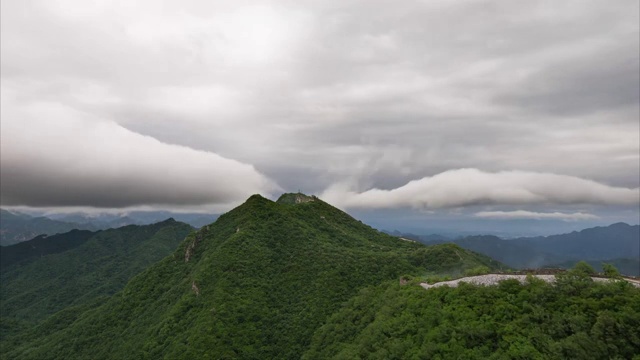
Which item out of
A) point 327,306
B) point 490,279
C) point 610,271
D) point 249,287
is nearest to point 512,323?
point 490,279

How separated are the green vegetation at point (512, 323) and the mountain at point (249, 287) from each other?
24.4 meters

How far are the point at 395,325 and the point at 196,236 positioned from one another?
12877cm

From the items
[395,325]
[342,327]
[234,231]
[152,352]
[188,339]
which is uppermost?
[234,231]

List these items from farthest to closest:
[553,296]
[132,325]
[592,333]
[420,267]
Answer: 1. [132,325]
2. [420,267]
3. [553,296]
4. [592,333]

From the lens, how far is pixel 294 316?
4205 inches

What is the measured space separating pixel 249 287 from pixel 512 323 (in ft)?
300

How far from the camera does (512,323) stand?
47.3 m

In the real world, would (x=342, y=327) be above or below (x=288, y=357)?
above

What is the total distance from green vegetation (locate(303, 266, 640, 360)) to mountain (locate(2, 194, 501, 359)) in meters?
24.4

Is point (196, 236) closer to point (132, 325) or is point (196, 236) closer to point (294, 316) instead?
point (132, 325)

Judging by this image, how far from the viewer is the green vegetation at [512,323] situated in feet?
130

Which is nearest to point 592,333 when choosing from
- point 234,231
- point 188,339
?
point 188,339

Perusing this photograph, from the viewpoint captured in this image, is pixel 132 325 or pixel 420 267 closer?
pixel 420 267

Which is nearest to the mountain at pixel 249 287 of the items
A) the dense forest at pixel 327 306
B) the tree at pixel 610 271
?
the dense forest at pixel 327 306
